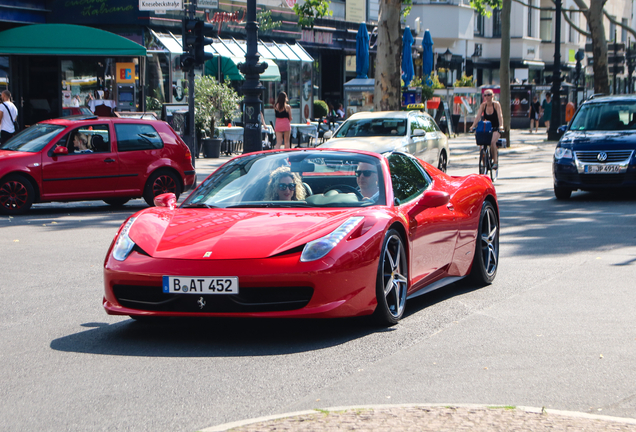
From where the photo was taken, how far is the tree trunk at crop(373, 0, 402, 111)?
25.3 meters

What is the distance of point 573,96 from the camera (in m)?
57.2

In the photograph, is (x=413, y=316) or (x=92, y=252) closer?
(x=413, y=316)

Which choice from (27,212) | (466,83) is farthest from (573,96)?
(27,212)

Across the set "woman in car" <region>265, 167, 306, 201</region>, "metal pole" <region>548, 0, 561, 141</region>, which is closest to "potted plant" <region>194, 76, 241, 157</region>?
"metal pole" <region>548, 0, 561, 141</region>

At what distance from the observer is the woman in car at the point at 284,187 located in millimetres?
6398

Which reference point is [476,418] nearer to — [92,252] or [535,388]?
[535,388]

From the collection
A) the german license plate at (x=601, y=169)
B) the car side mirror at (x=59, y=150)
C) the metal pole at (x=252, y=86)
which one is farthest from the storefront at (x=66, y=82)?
→ the german license plate at (x=601, y=169)

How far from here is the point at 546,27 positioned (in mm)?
65062

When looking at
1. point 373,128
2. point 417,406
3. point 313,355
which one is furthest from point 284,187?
point 373,128

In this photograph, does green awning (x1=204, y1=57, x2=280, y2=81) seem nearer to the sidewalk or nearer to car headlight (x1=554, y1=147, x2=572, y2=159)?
the sidewalk

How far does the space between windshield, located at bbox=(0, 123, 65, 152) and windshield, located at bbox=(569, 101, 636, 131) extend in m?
8.57

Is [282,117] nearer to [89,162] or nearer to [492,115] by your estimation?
[492,115]

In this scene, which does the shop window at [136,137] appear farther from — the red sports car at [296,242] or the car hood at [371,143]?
the red sports car at [296,242]

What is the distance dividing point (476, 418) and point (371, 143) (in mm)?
14428
